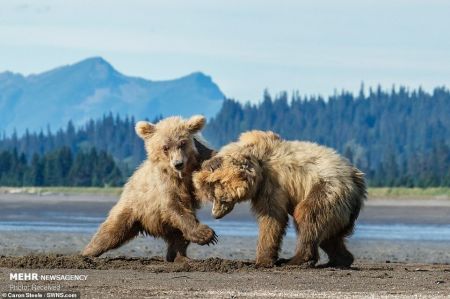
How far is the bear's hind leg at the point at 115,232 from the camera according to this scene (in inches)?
621

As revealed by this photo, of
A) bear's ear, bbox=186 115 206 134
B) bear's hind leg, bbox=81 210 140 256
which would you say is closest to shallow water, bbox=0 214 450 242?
bear's hind leg, bbox=81 210 140 256

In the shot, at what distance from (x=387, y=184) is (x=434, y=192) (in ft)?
64.2

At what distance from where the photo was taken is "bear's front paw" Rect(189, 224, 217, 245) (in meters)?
14.7

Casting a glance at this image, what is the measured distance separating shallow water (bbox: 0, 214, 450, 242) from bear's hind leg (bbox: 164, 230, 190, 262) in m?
11.8

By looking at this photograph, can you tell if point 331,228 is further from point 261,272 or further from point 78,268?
point 78,268

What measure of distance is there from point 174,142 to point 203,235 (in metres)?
1.16

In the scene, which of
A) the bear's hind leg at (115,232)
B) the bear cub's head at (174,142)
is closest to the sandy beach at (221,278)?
the bear's hind leg at (115,232)

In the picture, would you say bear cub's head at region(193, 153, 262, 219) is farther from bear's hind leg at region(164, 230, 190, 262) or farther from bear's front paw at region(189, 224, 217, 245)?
bear's hind leg at region(164, 230, 190, 262)

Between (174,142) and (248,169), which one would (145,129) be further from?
(248,169)

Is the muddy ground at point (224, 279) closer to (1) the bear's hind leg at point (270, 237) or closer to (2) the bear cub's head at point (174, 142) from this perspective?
(1) the bear's hind leg at point (270, 237)

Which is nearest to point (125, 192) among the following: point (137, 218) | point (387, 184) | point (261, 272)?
point (137, 218)

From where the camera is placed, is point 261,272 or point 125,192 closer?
point 261,272

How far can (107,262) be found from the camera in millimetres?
15109

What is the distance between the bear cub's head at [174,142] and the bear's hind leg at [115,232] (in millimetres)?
973
